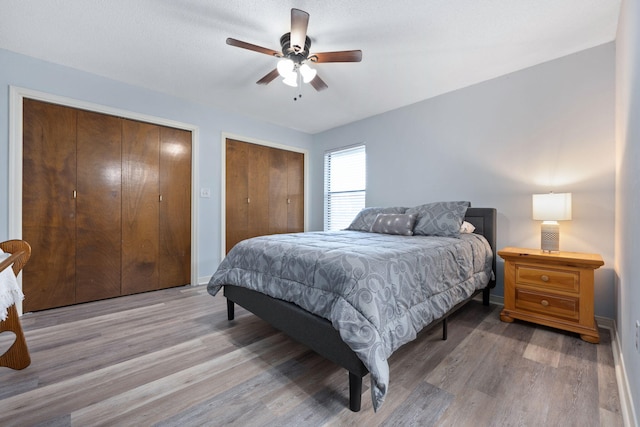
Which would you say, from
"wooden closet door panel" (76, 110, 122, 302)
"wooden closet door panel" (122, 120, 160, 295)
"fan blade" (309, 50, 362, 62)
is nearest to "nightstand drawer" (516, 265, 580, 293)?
"fan blade" (309, 50, 362, 62)

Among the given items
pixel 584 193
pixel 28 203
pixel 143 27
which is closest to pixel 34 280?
pixel 28 203

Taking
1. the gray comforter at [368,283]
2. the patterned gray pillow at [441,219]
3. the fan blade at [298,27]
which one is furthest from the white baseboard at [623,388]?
the fan blade at [298,27]

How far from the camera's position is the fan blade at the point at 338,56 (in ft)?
6.58

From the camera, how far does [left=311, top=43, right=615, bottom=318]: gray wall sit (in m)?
2.23

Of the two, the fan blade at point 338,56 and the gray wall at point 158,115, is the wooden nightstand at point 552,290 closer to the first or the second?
the fan blade at point 338,56

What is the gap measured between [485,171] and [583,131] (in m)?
0.80

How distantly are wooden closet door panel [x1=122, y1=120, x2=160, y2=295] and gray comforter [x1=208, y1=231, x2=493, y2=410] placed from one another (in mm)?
1460

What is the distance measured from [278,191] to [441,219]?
268 cm

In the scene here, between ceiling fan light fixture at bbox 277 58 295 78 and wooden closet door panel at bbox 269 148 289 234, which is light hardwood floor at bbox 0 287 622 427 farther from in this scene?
wooden closet door panel at bbox 269 148 289 234

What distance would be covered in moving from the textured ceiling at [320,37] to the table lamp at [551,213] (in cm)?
131

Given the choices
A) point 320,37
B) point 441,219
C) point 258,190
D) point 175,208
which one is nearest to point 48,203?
point 175,208

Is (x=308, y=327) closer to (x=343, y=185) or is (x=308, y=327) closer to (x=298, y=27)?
(x=298, y=27)

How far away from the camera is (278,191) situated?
4.45 metres

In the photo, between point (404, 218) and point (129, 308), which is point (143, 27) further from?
point (404, 218)
